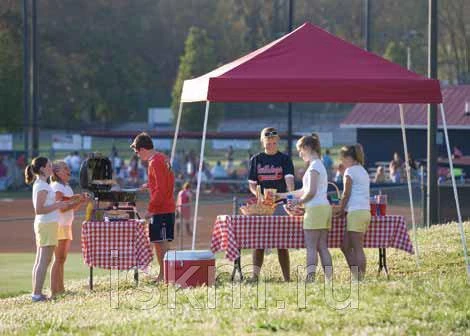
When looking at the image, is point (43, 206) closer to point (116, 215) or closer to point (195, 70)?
point (116, 215)

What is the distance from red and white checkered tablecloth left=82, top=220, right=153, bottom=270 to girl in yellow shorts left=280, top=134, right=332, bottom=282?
214 cm

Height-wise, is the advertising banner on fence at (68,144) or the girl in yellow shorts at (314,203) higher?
the advertising banner on fence at (68,144)

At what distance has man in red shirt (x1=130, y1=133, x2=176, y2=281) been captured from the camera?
13422 mm

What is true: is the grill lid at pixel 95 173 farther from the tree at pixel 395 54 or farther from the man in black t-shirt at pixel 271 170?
the tree at pixel 395 54

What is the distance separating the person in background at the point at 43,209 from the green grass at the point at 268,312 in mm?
639

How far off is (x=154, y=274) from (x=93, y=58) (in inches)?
2476

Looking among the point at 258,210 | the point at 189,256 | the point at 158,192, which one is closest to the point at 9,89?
the point at 158,192

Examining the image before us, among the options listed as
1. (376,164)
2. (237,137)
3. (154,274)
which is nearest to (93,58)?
(237,137)

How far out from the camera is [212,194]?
4534cm

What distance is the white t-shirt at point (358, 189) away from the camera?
12.6m

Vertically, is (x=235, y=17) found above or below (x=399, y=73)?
above

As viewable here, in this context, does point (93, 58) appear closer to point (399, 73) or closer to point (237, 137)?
point (237, 137)

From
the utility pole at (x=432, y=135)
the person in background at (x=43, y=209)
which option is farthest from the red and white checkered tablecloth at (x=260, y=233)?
the utility pole at (x=432, y=135)

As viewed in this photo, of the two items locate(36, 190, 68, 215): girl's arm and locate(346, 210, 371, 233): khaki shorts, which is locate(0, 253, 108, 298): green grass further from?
locate(346, 210, 371, 233): khaki shorts
